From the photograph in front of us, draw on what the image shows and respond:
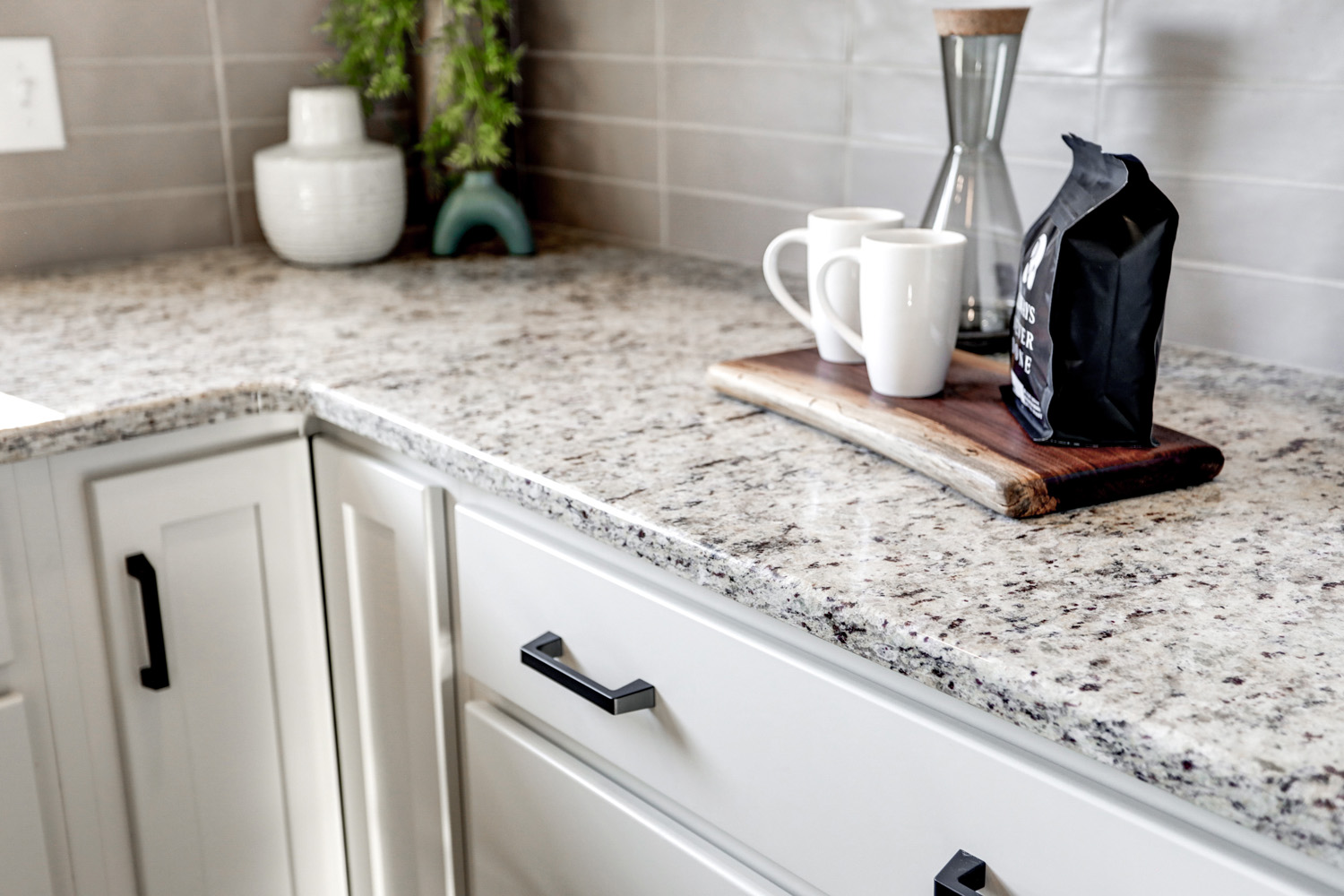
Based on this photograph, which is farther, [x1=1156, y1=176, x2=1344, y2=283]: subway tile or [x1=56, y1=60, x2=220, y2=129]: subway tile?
[x1=56, y1=60, x2=220, y2=129]: subway tile

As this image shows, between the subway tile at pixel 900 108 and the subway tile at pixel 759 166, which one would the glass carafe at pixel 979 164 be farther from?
the subway tile at pixel 759 166

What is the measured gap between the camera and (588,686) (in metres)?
0.78

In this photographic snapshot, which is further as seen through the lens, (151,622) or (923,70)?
(923,70)

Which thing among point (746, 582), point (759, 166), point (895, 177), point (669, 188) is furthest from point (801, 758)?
point (669, 188)

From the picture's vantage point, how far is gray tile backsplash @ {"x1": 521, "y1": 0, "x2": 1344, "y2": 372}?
3.39 feet

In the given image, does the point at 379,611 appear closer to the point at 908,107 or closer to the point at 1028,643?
the point at 1028,643

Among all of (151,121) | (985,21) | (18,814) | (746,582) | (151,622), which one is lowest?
(18,814)

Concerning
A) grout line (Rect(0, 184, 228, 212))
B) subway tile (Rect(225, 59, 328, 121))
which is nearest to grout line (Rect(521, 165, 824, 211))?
subway tile (Rect(225, 59, 328, 121))

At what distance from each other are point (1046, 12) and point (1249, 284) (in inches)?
12.6

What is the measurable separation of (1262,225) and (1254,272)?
0.14 feet

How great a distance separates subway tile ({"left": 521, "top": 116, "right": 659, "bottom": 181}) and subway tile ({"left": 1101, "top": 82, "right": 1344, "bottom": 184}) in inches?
26.1

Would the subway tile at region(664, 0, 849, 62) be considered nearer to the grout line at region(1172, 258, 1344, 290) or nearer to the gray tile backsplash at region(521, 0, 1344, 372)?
the gray tile backsplash at region(521, 0, 1344, 372)

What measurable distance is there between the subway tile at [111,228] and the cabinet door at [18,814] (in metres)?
0.74

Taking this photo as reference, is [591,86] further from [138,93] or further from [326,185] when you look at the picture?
[138,93]
